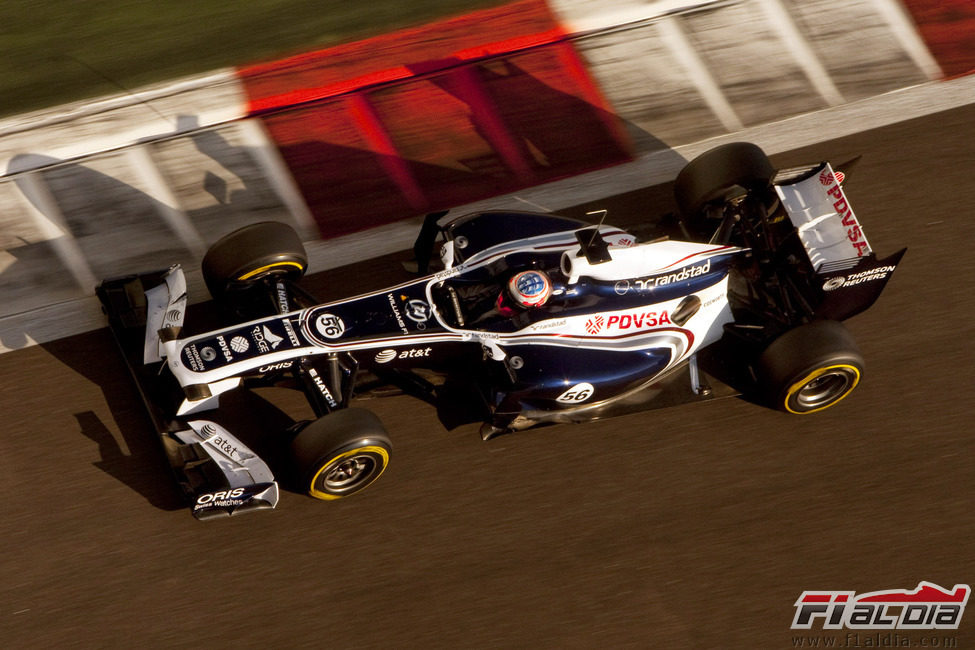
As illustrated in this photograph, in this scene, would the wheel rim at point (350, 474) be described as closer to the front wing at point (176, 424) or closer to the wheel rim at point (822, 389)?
the front wing at point (176, 424)

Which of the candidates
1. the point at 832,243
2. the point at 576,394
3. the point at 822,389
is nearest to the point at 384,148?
the point at 576,394

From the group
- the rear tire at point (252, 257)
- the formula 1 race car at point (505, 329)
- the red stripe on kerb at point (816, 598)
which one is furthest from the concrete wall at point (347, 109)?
the red stripe on kerb at point (816, 598)

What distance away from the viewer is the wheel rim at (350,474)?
6.49m

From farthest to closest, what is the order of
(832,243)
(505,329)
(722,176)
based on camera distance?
1. (722,176)
2. (832,243)
3. (505,329)

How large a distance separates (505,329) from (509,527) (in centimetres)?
150

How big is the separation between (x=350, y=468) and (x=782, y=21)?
6320mm

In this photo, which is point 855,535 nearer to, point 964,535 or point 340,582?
point 964,535

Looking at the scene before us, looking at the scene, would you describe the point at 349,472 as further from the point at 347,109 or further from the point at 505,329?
the point at 347,109

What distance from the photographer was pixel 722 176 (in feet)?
23.9

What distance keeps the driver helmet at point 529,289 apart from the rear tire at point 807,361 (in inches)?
70.3

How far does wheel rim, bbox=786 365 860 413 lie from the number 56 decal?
1.51 metres

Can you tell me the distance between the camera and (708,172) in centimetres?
739

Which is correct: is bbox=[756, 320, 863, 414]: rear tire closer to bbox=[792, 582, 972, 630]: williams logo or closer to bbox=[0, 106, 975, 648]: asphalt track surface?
bbox=[0, 106, 975, 648]: asphalt track surface

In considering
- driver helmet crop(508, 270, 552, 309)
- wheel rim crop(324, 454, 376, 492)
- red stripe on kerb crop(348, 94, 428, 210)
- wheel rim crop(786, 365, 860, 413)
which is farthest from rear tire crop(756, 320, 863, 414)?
red stripe on kerb crop(348, 94, 428, 210)
